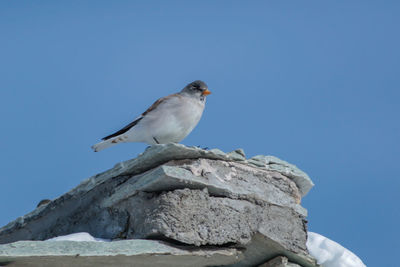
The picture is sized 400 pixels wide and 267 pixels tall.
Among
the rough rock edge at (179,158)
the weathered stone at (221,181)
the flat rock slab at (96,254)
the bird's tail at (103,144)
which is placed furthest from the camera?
the bird's tail at (103,144)

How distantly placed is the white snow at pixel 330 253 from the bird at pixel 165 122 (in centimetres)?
205

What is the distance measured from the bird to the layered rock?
1530 millimetres

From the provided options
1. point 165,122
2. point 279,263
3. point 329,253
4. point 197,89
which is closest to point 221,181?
point 279,263

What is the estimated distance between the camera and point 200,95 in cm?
766

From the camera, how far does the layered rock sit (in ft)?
14.9

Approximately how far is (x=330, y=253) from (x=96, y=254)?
263cm

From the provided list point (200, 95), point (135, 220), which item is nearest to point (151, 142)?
point (200, 95)

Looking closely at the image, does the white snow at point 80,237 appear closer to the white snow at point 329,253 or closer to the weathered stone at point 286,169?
the weathered stone at point 286,169

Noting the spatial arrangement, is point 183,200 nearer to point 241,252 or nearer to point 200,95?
point 241,252

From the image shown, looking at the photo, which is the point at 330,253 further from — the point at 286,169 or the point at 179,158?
the point at 179,158

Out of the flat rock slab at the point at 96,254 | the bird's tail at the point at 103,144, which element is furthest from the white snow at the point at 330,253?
the bird's tail at the point at 103,144

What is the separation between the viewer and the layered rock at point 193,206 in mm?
4543

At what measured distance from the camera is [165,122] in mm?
6738

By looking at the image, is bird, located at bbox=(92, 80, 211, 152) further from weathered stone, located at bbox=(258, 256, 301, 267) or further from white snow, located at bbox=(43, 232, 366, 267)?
weathered stone, located at bbox=(258, 256, 301, 267)
